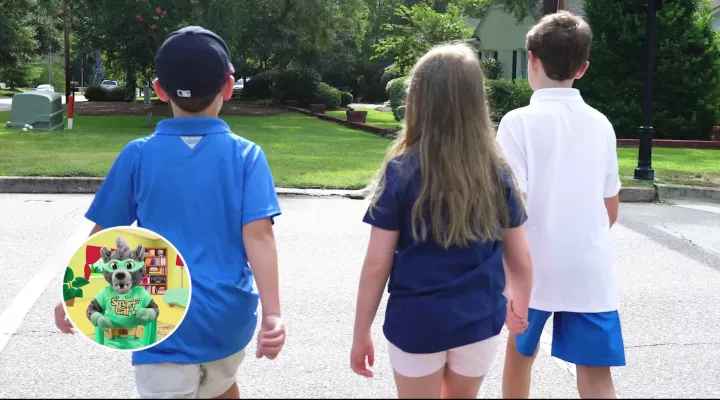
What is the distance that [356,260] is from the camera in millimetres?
7336

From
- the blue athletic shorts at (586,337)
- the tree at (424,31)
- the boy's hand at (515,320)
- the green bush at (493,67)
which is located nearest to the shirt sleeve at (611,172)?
the blue athletic shorts at (586,337)

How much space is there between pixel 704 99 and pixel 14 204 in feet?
56.7

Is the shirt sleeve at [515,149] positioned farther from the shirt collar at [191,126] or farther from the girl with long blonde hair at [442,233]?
the shirt collar at [191,126]

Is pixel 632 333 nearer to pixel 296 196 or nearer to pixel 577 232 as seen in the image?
pixel 577 232

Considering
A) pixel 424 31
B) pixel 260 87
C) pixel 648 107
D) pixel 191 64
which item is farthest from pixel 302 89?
pixel 191 64

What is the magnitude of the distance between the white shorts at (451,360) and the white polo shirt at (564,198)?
24.2 inches

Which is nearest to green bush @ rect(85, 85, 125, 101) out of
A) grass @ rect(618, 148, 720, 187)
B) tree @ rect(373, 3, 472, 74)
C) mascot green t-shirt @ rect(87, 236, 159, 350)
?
tree @ rect(373, 3, 472, 74)

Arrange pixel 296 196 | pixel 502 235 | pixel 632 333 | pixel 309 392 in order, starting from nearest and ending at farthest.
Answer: pixel 502 235 < pixel 309 392 < pixel 632 333 < pixel 296 196

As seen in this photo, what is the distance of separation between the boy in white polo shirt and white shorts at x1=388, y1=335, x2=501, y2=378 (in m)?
0.62

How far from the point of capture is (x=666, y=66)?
2142 centimetres

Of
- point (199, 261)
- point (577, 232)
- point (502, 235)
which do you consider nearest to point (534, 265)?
point (577, 232)

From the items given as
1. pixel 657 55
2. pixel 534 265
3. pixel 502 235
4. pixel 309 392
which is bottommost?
pixel 309 392

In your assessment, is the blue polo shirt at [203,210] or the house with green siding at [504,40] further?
the house with green siding at [504,40]

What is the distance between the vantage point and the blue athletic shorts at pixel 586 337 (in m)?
3.15
